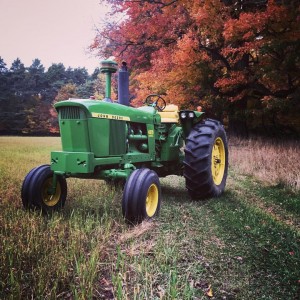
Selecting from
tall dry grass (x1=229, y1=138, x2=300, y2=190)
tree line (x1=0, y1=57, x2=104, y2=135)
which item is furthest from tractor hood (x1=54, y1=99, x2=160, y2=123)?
tall dry grass (x1=229, y1=138, x2=300, y2=190)

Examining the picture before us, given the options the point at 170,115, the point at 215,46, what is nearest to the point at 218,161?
the point at 170,115

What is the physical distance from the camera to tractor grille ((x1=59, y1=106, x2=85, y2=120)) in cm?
318

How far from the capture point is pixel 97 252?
2.13 meters

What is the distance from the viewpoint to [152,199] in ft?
11.3

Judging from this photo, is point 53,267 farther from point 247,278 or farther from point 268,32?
point 268,32

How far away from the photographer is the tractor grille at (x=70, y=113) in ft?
10.4

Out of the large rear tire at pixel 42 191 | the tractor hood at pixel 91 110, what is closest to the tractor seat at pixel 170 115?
the tractor hood at pixel 91 110

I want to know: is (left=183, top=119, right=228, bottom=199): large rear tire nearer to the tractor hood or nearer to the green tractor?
the green tractor

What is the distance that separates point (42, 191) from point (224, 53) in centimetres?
715

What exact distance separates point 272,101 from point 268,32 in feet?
6.89

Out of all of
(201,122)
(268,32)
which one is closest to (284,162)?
(201,122)

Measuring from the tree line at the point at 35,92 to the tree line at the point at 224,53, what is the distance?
296 cm

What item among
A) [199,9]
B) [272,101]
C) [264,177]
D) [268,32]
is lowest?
[264,177]

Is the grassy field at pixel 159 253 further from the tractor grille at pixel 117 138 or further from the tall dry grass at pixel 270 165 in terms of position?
the tall dry grass at pixel 270 165
